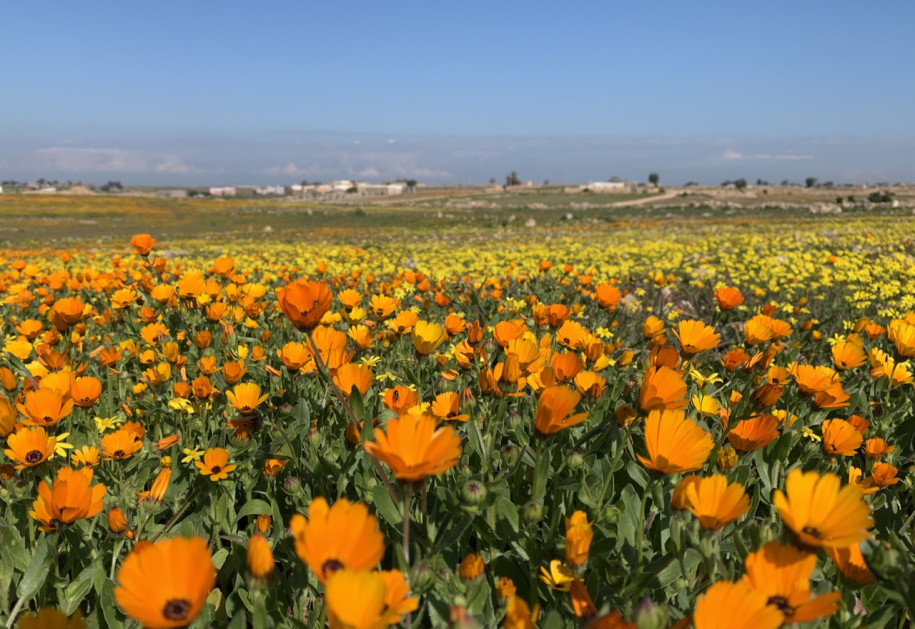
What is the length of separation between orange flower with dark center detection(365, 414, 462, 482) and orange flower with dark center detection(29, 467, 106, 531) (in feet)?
2.36

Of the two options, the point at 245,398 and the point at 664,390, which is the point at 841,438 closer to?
the point at 664,390

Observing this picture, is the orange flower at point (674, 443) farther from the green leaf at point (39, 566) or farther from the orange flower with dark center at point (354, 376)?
the green leaf at point (39, 566)

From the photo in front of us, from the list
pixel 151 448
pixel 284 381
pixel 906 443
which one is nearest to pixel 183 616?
pixel 151 448

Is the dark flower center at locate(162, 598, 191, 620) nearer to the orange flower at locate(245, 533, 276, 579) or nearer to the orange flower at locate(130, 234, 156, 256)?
the orange flower at locate(245, 533, 276, 579)

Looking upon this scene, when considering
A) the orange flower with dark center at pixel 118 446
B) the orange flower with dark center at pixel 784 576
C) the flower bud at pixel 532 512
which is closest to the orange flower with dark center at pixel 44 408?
the orange flower with dark center at pixel 118 446

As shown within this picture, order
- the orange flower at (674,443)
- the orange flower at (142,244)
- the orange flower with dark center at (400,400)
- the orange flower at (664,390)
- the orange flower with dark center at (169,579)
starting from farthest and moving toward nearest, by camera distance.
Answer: the orange flower at (142,244) → the orange flower with dark center at (400,400) → the orange flower at (664,390) → the orange flower at (674,443) → the orange flower with dark center at (169,579)

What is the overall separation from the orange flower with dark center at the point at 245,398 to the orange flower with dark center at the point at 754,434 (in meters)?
1.42

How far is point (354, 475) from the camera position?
5.31 ft

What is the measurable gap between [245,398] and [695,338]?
150 centimetres

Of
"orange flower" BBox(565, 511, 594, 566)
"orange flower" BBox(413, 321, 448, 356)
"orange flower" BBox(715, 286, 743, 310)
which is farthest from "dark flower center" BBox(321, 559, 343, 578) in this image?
"orange flower" BBox(715, 286, 743, 310)

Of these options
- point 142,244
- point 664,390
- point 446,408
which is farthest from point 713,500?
point 142,244

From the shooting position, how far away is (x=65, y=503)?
111cm

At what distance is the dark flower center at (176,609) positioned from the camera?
0.64 metres

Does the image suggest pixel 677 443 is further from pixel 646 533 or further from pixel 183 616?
pixel 183 616
